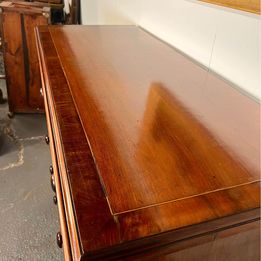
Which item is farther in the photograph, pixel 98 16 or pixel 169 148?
pixel 98 16

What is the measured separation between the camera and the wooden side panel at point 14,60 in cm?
181

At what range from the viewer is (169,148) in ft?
1.50

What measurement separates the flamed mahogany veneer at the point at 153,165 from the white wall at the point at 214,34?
0.05 meters

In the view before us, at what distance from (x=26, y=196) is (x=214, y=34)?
1191 millimetres

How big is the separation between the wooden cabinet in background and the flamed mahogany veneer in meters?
1.27

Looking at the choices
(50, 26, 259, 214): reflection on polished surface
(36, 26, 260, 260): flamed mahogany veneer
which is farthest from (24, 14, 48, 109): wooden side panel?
(36, 26, 260, 260): flamed mahogany veneer

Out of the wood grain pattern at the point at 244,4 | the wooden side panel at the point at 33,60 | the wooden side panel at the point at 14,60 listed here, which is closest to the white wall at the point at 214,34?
the wood grain pattern at the point at 244,4

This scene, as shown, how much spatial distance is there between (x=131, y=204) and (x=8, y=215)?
120 cm

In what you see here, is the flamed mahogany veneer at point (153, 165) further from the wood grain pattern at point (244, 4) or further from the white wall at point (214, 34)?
the wood grain pattern at point (244, 4)

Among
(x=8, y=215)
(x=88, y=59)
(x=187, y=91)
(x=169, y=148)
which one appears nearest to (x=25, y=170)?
(x=8, y=215)

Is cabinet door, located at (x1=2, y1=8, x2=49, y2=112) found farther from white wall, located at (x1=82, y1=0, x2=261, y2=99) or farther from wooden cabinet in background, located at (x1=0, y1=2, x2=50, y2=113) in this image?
white wall, located at (x1=82, y1=0, x2=261, y2=99)

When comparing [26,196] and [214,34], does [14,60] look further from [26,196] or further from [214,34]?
[214,34]

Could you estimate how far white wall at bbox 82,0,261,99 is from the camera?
0.65 m

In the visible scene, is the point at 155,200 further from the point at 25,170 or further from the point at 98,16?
the point at 98,16
